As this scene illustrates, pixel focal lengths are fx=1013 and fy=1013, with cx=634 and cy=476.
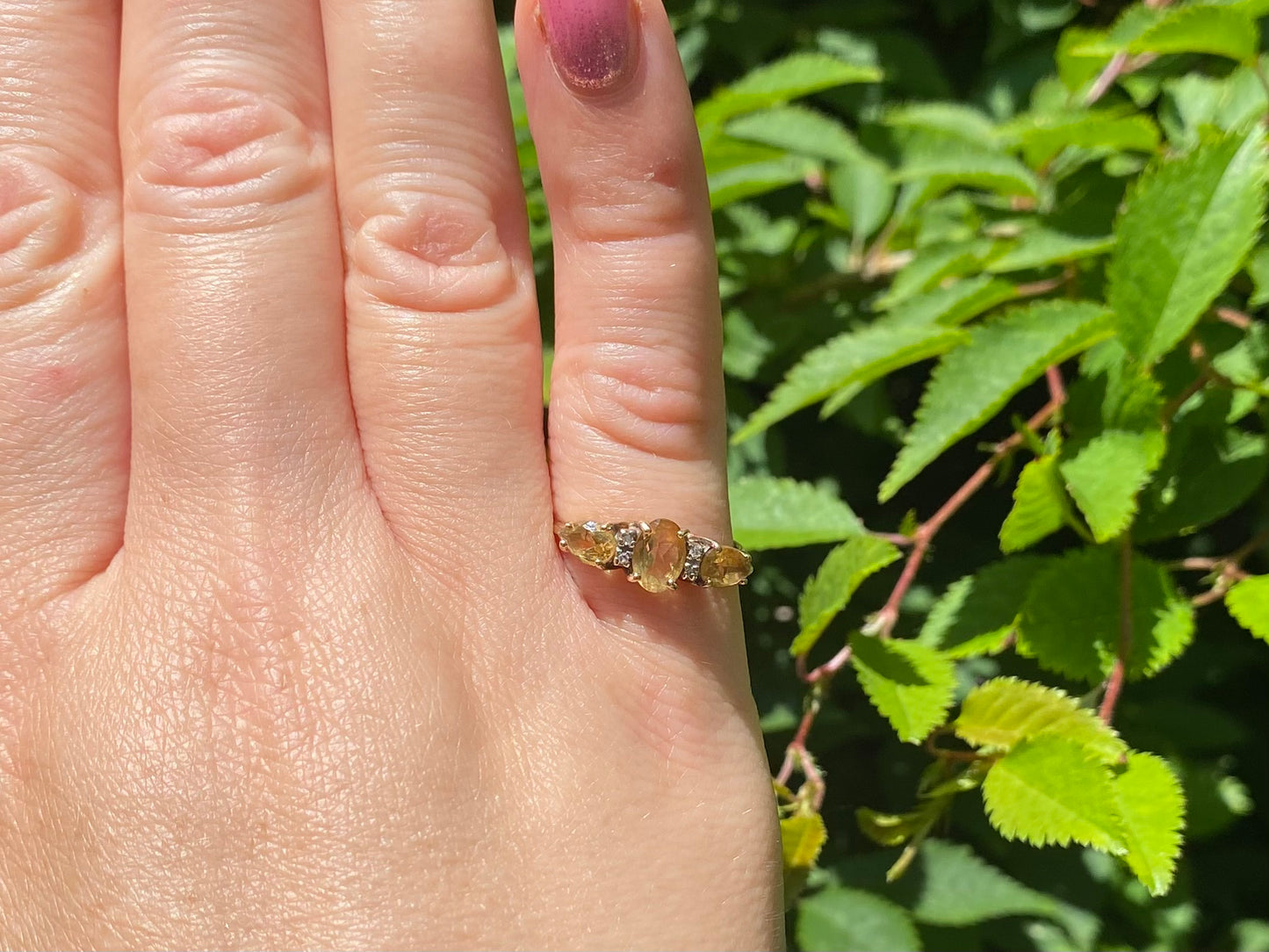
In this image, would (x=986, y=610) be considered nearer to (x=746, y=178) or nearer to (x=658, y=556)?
(x=658, y=556)

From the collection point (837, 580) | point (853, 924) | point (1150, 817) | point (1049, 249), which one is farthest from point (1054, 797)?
point (1049, 249)

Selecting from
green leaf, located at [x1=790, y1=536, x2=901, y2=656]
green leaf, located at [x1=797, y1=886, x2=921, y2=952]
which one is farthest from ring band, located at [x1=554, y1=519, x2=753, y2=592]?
green leaf, located at [x1=797, y1=886, x2=921, y2=952]

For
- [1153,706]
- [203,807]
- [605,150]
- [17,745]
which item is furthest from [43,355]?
[1153,706]

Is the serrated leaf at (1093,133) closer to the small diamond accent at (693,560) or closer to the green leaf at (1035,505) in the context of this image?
the green leaf at (1035,505)

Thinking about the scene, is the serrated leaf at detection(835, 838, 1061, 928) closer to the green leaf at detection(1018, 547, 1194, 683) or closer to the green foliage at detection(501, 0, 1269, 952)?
the green foliage at detection(501, 0, 1269, 952)

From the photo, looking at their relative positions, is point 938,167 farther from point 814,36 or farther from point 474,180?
point 474,180

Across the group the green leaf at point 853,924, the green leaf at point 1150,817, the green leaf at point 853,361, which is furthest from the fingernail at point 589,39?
the green leaf at point 853,924
